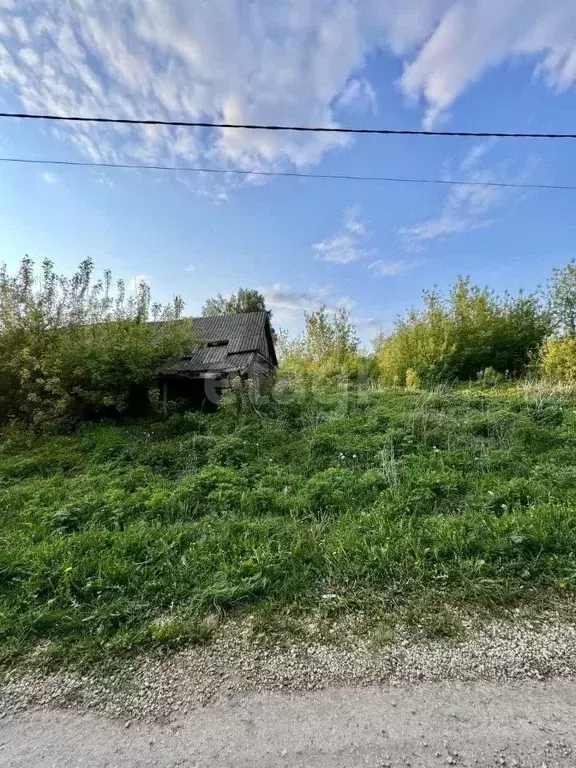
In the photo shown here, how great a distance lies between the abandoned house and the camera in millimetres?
9500

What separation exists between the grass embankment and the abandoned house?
3682 millimetres

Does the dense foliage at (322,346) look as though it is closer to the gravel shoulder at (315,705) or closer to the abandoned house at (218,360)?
the abandoned house at (218,360)

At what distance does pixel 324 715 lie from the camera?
1.56m

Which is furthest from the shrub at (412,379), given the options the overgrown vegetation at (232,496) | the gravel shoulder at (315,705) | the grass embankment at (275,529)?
the gravel shoulder at (315,705)

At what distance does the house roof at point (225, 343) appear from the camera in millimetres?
10234

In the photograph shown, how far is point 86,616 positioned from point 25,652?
32 cm

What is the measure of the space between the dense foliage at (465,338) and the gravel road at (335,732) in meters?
12.0

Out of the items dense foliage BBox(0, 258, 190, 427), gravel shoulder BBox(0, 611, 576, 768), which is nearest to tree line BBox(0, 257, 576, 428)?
dense foliage BBox(0, 258, 190, 427)

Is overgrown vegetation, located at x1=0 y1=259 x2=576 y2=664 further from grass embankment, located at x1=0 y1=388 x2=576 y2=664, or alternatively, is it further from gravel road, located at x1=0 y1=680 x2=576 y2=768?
gravel road, located at x1=0 y1=680 x2=576 y2=768

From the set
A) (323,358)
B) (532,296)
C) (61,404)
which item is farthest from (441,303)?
(61,404)

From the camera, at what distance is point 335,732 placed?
1479 millimetres

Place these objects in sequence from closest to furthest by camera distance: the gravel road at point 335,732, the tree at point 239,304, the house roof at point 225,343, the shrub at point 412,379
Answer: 1. the gravel road at point 335,732
2. the house roof at point 225,343
3. the shrub at point 412,379
4. the tree at point 239,304

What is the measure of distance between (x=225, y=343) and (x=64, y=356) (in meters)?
5.87

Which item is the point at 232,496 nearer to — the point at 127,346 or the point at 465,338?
the point at 127,346
